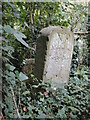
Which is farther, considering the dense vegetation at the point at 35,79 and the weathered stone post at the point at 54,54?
the weathered stone post at the point at 54,54

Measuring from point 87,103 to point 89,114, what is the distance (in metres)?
0.20

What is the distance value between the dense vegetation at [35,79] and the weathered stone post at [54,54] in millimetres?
151

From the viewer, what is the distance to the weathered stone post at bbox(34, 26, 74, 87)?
7.14ft

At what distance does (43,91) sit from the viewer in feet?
6.70

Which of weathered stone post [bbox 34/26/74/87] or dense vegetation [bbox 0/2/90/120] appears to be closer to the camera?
dense vegetation [bbox 0/2/90/120]

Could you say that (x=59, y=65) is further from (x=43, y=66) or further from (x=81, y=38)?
(x=81, y=38)

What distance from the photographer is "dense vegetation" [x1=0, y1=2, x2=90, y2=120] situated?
3.49 feet

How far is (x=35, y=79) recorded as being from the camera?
2279mm

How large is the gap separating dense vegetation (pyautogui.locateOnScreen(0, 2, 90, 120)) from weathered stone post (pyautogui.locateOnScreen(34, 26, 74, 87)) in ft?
0.49

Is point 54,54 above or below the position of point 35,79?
above

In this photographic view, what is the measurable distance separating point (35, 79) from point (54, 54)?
429 mm

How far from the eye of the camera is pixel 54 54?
226cm

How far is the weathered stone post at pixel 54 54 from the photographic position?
85.7 inches

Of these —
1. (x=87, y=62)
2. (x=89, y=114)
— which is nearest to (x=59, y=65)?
(x=89, y=114)
